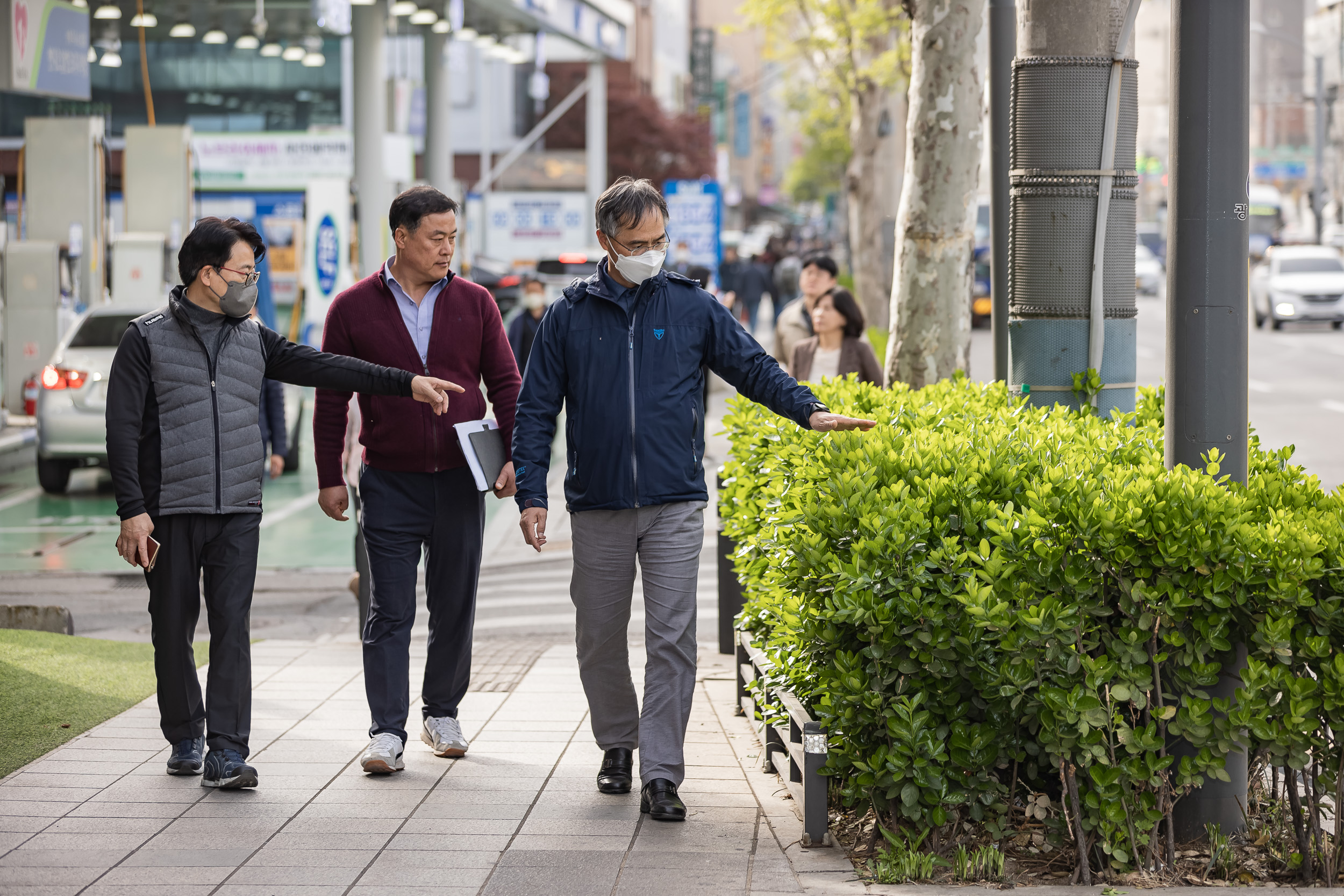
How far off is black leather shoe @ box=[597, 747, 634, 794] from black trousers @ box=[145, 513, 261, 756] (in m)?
1.22

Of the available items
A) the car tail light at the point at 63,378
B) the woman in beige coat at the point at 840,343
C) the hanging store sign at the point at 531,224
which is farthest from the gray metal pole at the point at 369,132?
the hanging store sign at the point at 531,224

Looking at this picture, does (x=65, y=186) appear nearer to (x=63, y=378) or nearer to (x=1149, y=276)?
(x=63, y=378)

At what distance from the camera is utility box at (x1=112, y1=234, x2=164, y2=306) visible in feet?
63.9

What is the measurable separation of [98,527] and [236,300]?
8772mm

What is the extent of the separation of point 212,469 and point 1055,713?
2.89 metres

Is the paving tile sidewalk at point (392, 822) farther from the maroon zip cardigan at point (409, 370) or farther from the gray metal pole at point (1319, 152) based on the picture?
the gray metal pole at point (1319, 152)

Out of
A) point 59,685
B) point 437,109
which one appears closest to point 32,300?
point 437,109

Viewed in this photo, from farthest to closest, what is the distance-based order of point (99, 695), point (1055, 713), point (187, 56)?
1. point (187, 56)
2. point (99, 695)
3. point (1055, 713)

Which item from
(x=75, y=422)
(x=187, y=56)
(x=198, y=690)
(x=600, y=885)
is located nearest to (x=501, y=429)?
(x=198, y=690)

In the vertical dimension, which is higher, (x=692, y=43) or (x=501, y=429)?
(x=692, y=43)

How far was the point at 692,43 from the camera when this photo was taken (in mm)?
74375

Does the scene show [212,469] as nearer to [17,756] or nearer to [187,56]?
[17,756]

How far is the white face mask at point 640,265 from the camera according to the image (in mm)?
5070

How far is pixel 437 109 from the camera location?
102ft
